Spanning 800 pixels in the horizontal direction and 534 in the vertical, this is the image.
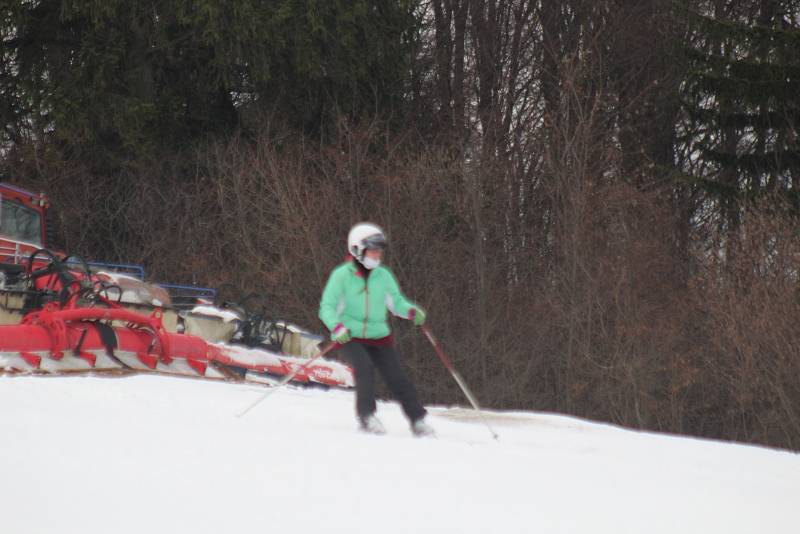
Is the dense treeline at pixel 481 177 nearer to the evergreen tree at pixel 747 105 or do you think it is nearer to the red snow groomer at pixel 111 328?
the evergreen tree at pixel 747 105

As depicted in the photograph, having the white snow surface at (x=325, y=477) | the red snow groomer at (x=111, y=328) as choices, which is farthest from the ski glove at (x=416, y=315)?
the red snow groomer at (x=111, y=328)

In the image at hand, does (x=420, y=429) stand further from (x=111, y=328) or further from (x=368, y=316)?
(x=111, y=328)

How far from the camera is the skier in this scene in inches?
328

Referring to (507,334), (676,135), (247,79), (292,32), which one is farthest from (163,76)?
(676,135)

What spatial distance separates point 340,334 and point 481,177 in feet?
53.3

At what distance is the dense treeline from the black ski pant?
35.2ft

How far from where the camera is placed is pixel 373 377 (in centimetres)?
846

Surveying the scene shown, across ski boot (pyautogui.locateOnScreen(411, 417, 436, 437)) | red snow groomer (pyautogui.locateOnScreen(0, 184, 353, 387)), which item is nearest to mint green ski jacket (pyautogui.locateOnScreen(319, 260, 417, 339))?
ski boot (pyautogui.locateOnScreen(411, 417, 436, 437))

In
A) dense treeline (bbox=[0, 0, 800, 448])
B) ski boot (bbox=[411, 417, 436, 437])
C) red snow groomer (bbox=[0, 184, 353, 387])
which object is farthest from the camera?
dense treeline (bbox=[0, 0, 800, 448])

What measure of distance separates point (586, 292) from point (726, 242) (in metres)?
3.01

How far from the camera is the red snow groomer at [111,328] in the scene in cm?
1095

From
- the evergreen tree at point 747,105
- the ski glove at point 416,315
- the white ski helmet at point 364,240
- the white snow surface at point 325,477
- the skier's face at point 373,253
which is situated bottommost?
the white snow surface at point 325,477

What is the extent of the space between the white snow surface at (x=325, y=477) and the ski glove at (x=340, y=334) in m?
0.64

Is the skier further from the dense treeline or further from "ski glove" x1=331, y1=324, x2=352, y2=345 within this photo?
the dense treeline
